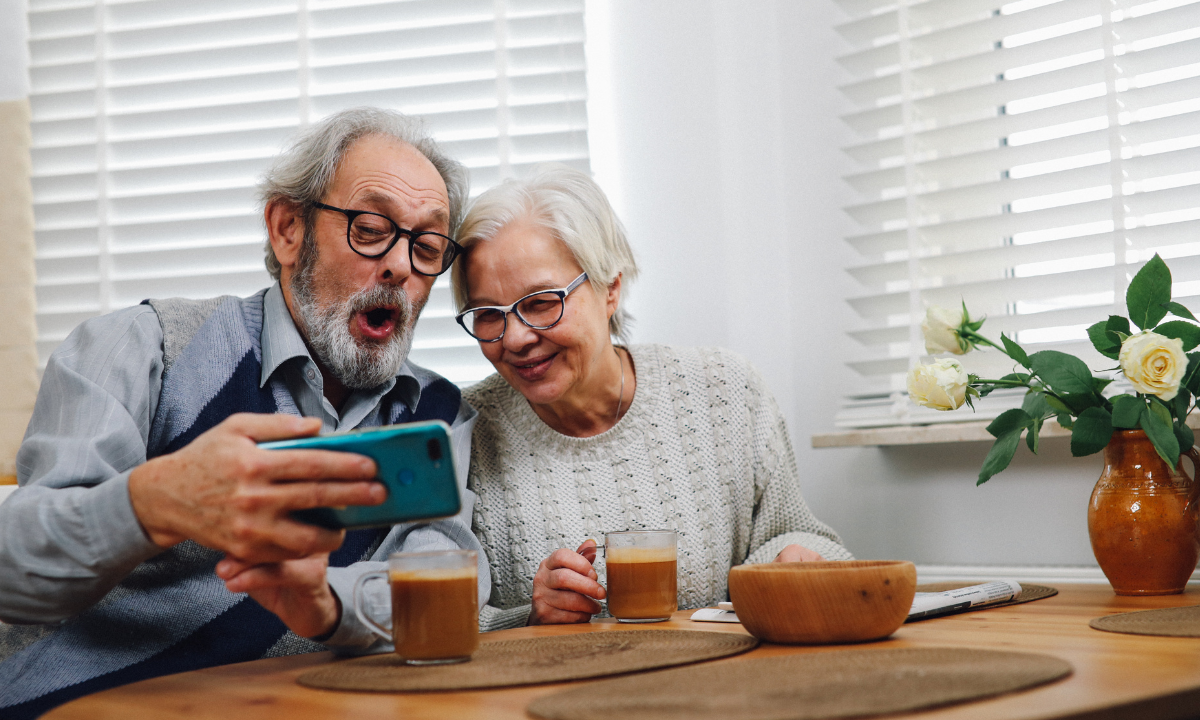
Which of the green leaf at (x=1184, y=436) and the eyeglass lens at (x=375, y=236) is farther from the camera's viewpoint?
the eyeglass lens at (x=375, y=236)

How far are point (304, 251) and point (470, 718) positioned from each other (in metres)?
1.00

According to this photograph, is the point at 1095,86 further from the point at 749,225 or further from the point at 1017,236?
the point at 749,225

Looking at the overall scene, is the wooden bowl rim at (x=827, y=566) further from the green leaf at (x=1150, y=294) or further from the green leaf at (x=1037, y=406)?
the green leaf at (x=1150, y=294)

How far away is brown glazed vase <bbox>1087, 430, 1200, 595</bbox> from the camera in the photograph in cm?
126

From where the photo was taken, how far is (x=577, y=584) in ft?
4.01

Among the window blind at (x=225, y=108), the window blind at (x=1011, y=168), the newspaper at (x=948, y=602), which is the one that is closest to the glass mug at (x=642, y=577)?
the newspaper at (x=948, y=602)

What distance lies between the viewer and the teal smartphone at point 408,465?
77 centimetres

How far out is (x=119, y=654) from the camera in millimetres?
1213

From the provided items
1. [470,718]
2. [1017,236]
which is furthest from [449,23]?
[470,718]

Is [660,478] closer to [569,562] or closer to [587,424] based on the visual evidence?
[587,424]

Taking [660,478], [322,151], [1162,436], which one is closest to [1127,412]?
[1162,436]

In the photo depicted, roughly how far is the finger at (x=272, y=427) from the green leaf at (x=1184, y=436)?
109cm

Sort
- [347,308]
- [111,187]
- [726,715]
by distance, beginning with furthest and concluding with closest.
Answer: [111,187], [347,308], [726,715]

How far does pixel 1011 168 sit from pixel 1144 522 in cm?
80
